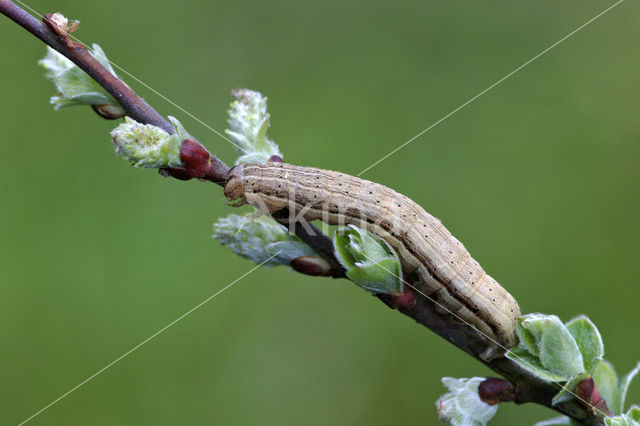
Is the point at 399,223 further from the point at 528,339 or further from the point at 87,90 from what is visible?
the point at 87,90

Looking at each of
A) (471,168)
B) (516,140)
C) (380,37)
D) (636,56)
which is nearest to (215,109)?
(380,37)

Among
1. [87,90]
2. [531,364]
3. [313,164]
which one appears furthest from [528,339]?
[313,164]

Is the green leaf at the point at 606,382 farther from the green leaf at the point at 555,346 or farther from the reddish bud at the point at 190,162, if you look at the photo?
the reddish bud at the point at 190,162

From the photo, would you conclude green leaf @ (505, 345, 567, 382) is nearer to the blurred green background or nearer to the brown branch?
the brown branch

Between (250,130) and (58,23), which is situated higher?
(250,130)

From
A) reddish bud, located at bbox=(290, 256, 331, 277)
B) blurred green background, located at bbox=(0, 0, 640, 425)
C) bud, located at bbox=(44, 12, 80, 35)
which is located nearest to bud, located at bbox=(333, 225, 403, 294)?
reddish bud, located at bbox=(290, 256, 331, 277)

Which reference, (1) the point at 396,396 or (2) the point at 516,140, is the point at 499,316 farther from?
(2) the point at 516,140
